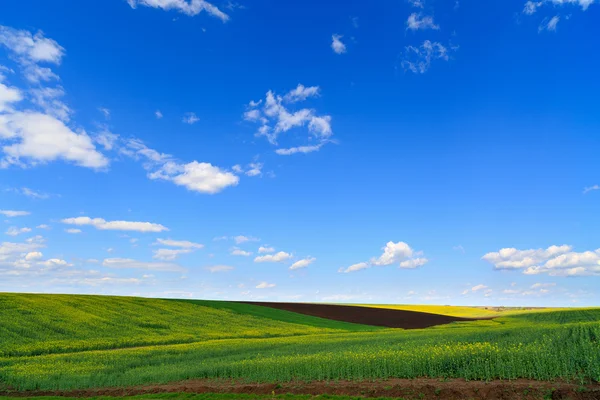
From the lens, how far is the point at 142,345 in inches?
1781

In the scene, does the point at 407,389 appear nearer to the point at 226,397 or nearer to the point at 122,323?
the point at 226,397

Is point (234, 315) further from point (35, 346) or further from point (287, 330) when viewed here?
point (35, 346)

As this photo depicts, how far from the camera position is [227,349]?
3694 cm

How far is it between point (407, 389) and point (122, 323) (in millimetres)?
47084

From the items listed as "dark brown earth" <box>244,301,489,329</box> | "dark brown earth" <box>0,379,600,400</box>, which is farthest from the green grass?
"dark brown earth" <box>244,301,489,329</box>

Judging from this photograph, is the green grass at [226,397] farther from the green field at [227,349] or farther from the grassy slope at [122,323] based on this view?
the grassy slope at [122,323]

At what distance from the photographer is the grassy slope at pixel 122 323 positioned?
43094 millimetres

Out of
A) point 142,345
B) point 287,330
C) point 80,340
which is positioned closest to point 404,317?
point 287,330

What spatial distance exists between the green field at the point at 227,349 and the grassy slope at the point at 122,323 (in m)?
0.14

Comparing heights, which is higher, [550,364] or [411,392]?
[550,364]

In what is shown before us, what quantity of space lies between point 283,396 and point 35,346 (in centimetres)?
3273

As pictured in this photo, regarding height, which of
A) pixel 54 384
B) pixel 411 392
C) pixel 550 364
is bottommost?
pixel 54 384

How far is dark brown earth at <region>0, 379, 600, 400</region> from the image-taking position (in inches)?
637

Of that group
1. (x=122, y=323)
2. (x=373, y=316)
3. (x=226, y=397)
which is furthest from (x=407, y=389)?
(x=373, y=316)
